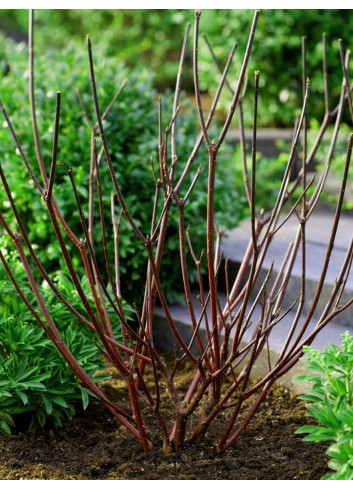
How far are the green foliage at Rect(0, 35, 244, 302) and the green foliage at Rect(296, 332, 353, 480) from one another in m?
1.59

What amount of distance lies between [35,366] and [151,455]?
0.60 metres

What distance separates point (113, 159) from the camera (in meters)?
4.15

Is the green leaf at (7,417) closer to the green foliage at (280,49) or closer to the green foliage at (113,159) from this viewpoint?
the green foliage at (113,159)

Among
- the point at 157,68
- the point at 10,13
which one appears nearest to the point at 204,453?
the point at 157,68

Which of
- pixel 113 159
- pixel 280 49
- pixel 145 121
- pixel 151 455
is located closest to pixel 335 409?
pixel 151 455

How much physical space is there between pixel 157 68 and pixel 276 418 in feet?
29.6

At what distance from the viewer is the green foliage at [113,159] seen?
12.9 feet

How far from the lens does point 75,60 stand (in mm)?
4613

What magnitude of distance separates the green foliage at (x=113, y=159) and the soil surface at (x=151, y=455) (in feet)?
3.53

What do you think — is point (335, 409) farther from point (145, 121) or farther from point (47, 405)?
point (145, 121)

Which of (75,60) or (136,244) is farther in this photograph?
(75,60)

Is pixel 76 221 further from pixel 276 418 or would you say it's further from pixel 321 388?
pixel 321 388

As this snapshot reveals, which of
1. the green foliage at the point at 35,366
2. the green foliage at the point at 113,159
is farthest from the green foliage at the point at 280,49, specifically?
the green foliage at the point at 35,366

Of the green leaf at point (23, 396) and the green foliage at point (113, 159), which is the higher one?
the green foliage at point (113, 159)
